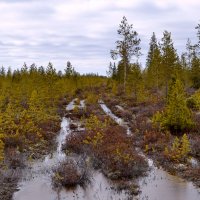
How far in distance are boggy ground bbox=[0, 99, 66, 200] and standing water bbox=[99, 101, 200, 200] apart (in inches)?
187

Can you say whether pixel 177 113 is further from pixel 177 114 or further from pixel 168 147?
pixel 168 147

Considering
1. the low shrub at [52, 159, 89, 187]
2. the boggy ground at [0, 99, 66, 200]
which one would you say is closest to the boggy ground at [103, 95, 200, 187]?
the low shrub at [52, 159, 89, 187]

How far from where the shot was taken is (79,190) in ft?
39.1

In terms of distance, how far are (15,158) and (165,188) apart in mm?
6854

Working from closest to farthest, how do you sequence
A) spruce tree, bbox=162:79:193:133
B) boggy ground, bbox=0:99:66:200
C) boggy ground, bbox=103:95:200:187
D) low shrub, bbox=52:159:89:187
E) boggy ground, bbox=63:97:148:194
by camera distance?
boggy ground, bbox=0:99:66:200
low shrub, bbox=52:159:89:187
boggy ground, bbox=63:97:148:194
boggy ground, bbox=103:95:200:187
spruce tree, bbox=162:79:193:133

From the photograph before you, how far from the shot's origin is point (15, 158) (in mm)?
14859

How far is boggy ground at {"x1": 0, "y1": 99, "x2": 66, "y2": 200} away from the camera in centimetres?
1192

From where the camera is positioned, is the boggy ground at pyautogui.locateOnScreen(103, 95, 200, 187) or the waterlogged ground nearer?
the waterlogged ground

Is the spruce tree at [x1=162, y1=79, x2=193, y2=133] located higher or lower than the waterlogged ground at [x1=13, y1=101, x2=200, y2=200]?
higher

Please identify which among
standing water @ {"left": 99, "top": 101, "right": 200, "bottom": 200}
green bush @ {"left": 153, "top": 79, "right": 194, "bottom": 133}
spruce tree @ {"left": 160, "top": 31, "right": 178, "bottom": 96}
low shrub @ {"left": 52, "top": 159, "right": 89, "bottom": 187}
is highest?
spruce tree @ {"left": 160, "top": 31, "right": 178, "bottom": 96}

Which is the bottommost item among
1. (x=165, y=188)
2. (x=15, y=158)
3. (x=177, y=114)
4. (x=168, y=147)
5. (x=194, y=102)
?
(x=165, y=188)

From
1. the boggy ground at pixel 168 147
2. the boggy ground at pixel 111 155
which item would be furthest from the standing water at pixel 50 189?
the boggy ground at pixel 168 147

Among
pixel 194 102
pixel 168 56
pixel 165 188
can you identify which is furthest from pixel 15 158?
pixel 168 56

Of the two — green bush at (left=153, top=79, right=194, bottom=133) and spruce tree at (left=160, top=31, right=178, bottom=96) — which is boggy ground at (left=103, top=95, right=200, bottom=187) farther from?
spruce tree at (left=160, top=31, right=178, bottom=96)
